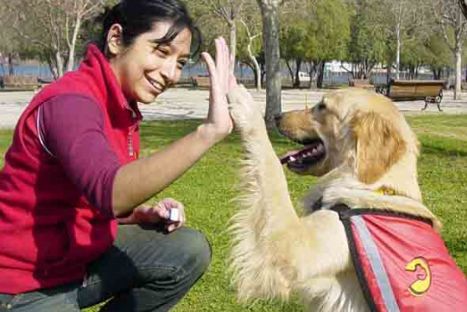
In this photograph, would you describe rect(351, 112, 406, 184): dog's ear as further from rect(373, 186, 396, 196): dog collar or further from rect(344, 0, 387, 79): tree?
rect(344, 0, 387, 79): tree

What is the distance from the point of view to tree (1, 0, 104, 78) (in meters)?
34.2

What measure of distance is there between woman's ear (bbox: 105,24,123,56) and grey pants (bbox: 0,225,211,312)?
0.91m

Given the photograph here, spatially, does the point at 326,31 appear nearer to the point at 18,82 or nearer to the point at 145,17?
the point at 18,82

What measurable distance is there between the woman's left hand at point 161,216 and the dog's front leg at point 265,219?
290 mm

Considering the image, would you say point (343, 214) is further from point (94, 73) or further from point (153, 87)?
point (94, 73)

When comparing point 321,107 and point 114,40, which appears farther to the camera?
point 321,107

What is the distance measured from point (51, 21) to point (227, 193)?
103ft

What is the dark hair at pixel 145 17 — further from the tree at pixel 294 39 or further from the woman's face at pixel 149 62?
the tree at pixel 294 39

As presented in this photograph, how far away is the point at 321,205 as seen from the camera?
11.4 ft

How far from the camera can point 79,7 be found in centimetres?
3353

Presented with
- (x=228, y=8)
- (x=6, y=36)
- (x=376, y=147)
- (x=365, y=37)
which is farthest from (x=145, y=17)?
(x=365, y=37)

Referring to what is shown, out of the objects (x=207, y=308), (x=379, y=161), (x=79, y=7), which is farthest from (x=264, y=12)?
(x=79, y=7)

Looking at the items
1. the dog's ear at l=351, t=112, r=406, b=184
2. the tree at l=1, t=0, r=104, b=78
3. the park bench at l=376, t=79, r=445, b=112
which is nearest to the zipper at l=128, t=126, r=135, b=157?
the dog's ear at l=351, t=112, r=406, b=184

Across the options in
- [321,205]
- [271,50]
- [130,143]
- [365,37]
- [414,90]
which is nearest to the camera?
[130,143]
